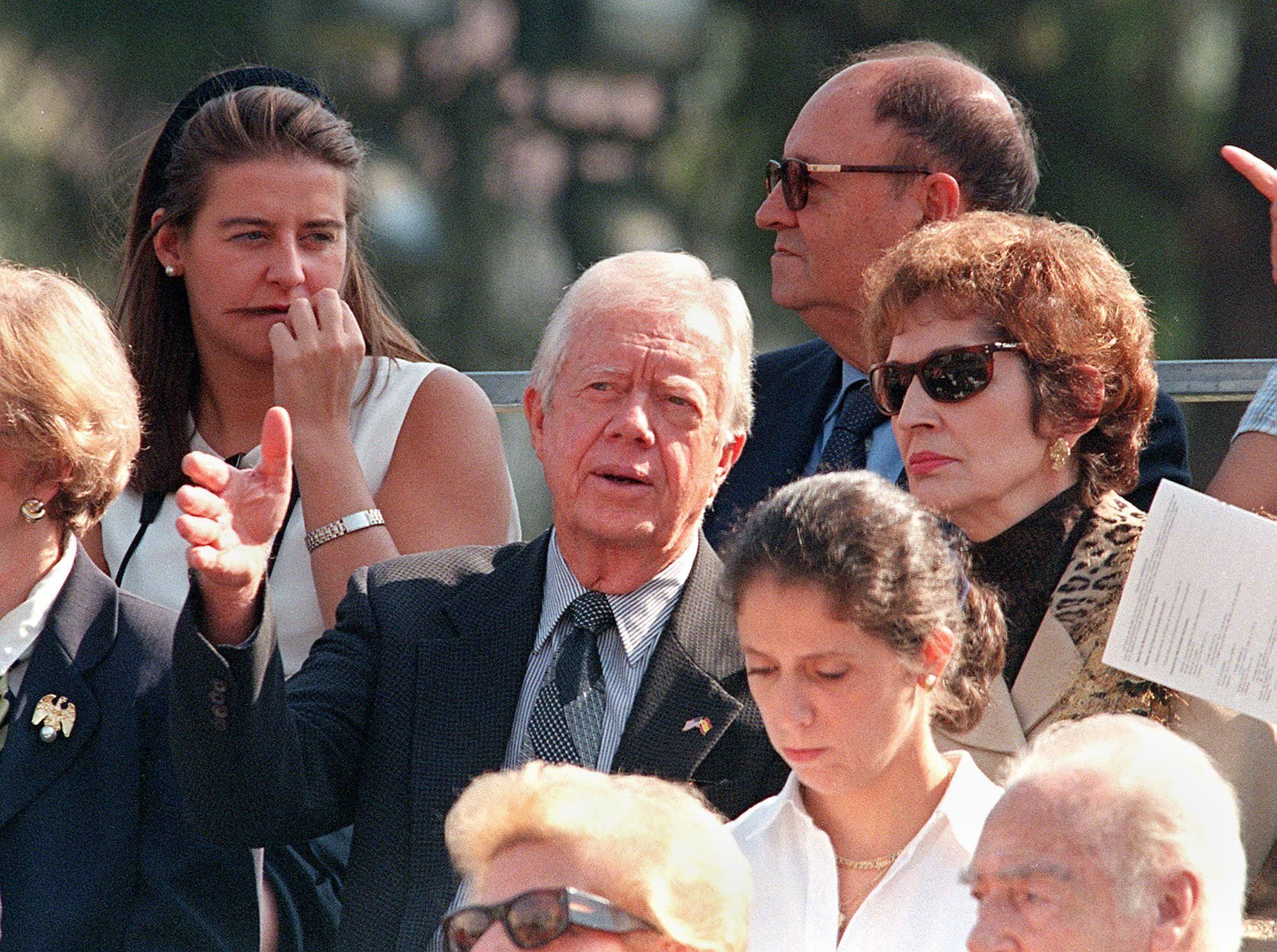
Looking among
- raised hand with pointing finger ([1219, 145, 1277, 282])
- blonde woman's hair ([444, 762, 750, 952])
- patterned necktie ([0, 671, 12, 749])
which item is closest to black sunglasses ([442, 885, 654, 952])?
blonde woman's hair ([444, 762, 750, 952])

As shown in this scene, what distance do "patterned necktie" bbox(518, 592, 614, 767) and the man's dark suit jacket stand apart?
445 mm

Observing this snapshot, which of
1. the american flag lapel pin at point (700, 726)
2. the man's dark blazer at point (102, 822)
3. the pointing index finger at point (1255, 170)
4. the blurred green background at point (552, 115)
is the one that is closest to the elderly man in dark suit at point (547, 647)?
the american flag lapel pin at point (700, 726)

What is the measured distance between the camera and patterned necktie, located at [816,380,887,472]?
3.59 metres

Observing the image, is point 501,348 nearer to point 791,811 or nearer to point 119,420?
point 119,420

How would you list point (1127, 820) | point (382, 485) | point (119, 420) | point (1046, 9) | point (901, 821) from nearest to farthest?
1. point (1127, 820)
2. point (901, 821)
3. point (119, 420)
4. point (382, 485)
5. point (1046, 9)

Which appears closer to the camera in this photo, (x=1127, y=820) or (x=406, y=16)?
(x=1127, y=820)

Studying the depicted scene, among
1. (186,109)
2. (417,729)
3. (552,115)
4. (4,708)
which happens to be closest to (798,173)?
(552,115)

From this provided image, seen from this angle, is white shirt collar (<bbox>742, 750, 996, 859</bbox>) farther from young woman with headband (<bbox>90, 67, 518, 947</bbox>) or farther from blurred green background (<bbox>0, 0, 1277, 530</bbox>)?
blurred green background (<bbox>0, 0, 1277, 530</bbox>)

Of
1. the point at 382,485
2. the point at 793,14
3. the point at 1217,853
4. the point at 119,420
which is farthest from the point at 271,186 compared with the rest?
the point at 1217,853

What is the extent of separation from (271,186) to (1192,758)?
7.59 ft

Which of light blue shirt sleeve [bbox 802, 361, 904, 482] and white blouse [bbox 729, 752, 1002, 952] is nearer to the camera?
white blouse [bbox 729, 752, 1002, 952]

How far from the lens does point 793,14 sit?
4715 millimetres

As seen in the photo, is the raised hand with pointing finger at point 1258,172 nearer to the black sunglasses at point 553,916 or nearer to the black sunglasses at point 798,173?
the black sunglasses at point 798,173

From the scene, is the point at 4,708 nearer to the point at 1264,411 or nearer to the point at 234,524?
the point at 234,524
